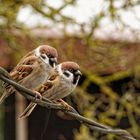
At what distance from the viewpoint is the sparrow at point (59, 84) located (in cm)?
315

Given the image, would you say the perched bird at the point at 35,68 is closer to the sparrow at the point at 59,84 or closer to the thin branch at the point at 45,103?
the sparrow at the point at 59,84

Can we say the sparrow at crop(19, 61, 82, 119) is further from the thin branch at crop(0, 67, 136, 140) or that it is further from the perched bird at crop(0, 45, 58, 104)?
the thin branch at crop(0, 67, 136, 140)

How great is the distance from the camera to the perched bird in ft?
10.2

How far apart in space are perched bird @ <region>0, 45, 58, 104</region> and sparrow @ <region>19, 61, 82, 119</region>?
62 millimetres

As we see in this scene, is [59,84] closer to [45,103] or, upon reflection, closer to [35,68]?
[35,68]

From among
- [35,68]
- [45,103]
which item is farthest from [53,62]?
[45,103]

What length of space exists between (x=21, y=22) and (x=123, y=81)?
6.78 ft

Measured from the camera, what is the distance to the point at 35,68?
3.22m

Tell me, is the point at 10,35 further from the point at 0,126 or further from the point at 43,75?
the point at 0,126

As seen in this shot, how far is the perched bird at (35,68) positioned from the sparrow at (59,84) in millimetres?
62

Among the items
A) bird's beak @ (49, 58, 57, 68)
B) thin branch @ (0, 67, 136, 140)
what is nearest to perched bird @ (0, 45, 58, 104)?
bird's beak @ (49, 58, 57, 68)

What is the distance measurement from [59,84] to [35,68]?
0.14 metres

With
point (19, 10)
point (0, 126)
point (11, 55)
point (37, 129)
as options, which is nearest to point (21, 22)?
point (19, 10)

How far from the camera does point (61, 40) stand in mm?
5688
